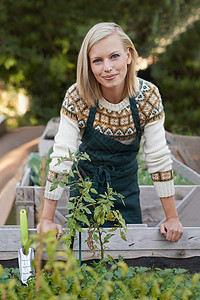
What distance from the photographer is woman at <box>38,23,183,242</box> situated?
1833 millimetres

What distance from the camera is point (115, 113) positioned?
1.95m

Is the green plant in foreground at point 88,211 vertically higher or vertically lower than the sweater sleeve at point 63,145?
lower

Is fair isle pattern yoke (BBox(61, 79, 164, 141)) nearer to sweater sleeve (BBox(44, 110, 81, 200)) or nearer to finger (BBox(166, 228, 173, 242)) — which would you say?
sweater sleeve (BBox(44, 110, 81, 200))

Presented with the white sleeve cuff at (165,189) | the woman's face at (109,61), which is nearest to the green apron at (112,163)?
the woman's face at (109,61)

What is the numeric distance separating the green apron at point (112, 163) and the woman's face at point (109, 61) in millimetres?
145

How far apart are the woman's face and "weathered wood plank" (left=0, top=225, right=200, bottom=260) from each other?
0.68 metres

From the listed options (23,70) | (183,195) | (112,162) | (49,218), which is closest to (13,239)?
(49,218)

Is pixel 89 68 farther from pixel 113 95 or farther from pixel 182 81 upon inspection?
pixel 182 81

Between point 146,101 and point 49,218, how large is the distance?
711 millimetres

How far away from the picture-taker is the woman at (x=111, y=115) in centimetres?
183

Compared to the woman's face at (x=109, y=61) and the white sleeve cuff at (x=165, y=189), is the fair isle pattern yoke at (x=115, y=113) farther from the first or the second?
the white sleeve cuff at (x=165, y=189)

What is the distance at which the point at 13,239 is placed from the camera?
5.90 ft

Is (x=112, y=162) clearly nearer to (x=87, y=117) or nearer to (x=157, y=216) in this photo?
(x=87, y=117)

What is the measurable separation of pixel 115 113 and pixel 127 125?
81 millimetres
